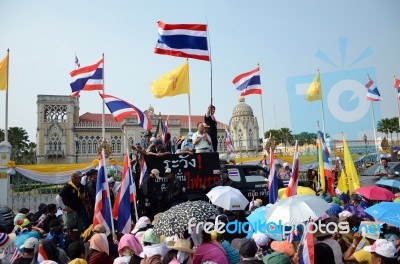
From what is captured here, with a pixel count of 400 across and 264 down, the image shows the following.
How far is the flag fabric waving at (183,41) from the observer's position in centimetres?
1236

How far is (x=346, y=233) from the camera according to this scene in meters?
4.64

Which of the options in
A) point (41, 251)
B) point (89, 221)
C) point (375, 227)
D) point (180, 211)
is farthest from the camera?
point (89, 221)

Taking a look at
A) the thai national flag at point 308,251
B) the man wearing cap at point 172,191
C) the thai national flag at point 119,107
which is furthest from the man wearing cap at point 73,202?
the thai national flag at point 308,251

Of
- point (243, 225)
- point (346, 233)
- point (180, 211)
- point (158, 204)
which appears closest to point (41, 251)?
point (180, 211)

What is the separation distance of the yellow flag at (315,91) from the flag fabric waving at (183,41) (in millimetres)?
13102

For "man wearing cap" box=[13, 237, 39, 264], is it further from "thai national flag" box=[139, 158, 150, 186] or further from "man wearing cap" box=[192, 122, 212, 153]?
"man wearing cap" box=[192, 122, 212, 153]

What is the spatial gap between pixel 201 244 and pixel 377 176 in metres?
9.56

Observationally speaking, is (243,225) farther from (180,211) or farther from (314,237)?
(180,211)

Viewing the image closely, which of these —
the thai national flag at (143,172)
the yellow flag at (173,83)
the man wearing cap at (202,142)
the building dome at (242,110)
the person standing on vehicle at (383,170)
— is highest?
the building dome at (242,110)

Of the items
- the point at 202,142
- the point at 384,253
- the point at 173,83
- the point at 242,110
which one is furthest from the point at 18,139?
the point at 384,253

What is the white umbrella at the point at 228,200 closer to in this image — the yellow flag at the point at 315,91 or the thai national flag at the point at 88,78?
the thai national flag at the point at 88,78

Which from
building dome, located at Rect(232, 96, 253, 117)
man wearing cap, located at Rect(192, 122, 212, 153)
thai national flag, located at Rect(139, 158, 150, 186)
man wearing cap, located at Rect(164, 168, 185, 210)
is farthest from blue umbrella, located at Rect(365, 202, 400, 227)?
building dome, located at Rect(232, 96, 253, 117)

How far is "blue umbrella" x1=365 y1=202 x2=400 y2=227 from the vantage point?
180 inches

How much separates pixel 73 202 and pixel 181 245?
461 centimetres
